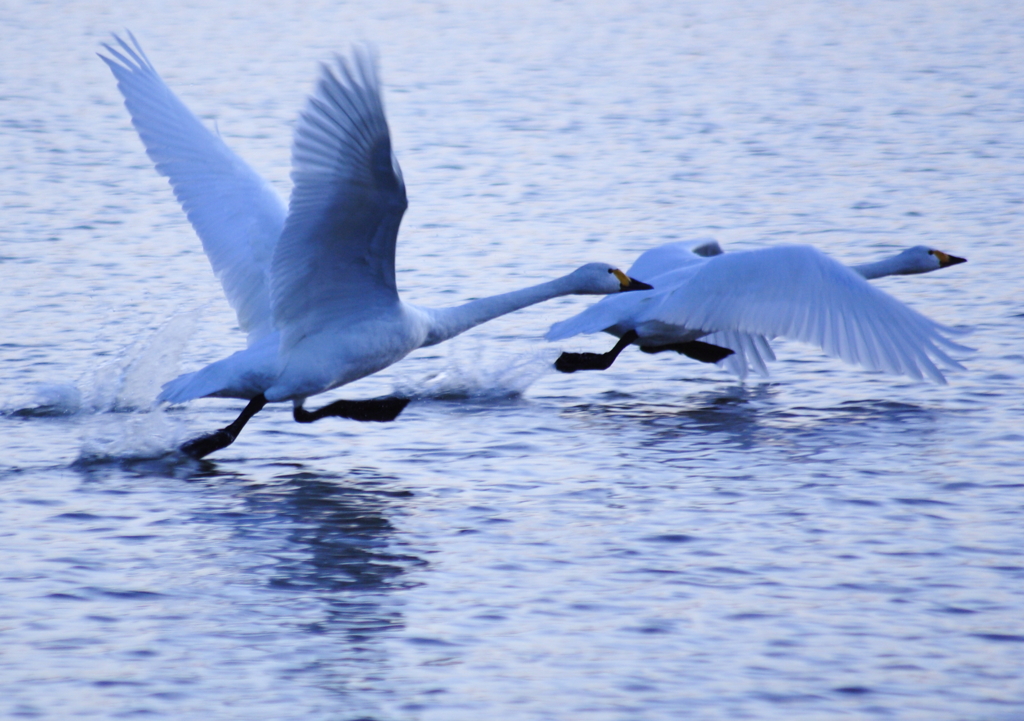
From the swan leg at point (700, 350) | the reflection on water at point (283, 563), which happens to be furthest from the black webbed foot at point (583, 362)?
the reflection on water at point (283, 563)

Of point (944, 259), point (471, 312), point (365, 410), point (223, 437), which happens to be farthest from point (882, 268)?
point (223, 437)

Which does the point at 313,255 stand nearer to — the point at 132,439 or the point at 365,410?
the point at 365,410

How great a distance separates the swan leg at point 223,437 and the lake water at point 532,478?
177mm

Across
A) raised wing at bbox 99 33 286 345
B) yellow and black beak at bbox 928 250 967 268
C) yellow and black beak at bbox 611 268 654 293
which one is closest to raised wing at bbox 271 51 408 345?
raised wing at bbox 99 33 286 345

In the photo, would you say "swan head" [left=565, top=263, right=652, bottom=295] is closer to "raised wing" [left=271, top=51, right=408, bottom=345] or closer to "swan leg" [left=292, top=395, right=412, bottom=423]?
"swan leg" [left=292, top=395, right=412, bottom=423]

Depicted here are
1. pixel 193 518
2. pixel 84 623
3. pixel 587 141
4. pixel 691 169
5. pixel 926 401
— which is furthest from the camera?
pixel 587 141

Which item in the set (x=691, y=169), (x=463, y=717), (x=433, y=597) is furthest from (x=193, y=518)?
(x=691, y=169)

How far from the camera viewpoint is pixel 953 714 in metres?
5.06

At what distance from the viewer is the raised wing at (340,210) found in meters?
5.89

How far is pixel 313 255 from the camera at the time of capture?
683 cm

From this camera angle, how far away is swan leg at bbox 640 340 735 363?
884 cm

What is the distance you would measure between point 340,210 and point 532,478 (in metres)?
1.68

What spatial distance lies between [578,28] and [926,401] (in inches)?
614

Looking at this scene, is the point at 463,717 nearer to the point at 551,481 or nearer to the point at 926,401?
the point at 551,481
